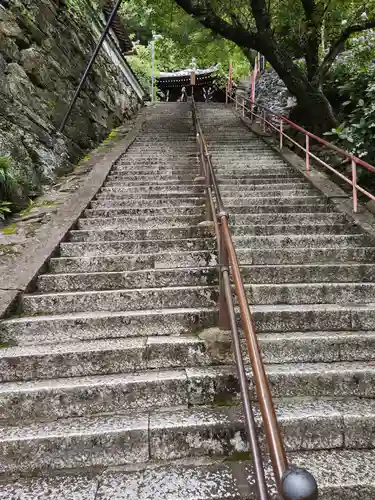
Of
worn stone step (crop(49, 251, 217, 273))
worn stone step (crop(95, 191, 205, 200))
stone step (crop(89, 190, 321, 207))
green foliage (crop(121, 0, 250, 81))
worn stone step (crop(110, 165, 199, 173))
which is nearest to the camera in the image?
worn stone step (crop(49, 251, 217, 273))

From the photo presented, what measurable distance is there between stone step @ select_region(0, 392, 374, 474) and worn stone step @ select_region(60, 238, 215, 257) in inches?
83.8

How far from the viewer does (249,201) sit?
5.41 meters

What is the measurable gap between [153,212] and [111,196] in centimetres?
101

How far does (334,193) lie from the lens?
5.46m

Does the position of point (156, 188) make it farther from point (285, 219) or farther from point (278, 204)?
point (285, 219)

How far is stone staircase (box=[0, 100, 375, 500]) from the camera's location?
2.11 meters

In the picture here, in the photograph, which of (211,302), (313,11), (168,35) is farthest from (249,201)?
(168,35)

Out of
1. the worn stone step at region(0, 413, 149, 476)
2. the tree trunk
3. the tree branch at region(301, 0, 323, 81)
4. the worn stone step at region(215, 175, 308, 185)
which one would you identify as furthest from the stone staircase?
the tree branch at region(301, 0, 323, 81)

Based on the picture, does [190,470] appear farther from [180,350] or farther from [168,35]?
→ [168,35]

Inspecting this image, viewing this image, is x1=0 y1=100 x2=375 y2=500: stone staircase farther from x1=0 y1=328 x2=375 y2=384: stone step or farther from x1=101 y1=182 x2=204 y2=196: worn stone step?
x1=101 y1=182 x2=204 y2=196: worn stone step

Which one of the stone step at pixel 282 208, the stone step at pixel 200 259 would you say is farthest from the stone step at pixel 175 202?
the stone step at pixel 200 259

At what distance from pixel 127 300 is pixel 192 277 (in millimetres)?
683

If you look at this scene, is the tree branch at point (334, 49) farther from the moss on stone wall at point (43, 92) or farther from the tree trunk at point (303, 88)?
the moss on stone wall at point (43, 92)

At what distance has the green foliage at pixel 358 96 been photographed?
532 centimetres
